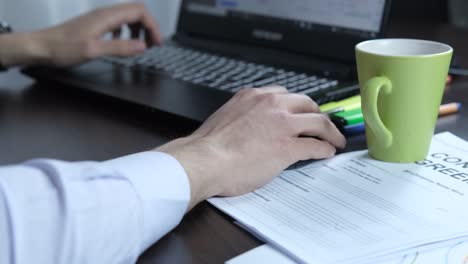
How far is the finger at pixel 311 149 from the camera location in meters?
0.61

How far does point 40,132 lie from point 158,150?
263 mm

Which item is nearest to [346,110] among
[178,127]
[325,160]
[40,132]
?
[325,160]

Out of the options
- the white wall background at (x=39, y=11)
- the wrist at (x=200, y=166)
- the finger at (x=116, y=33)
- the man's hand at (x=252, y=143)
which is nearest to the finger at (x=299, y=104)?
the man's hand at (x=252, y=143)

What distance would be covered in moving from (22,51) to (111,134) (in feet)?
1.32

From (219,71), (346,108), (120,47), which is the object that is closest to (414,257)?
(346,108)

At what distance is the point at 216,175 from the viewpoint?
1.82 ft

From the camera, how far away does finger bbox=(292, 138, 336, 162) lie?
1.99ft

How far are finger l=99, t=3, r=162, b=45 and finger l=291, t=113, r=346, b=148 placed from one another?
59cm

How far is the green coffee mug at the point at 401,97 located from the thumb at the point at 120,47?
525mm

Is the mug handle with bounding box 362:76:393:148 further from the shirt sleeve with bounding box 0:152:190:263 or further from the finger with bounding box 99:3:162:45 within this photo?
the finger with bounding box 99:3:162:45

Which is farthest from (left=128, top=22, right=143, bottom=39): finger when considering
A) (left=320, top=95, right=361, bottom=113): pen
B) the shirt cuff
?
the shirt cuff

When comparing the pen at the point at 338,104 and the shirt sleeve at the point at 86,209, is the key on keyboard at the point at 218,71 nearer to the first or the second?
the pen at the point at 338,104

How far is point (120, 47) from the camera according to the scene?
3.44ft

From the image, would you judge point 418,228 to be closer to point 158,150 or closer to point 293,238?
point 293,238
